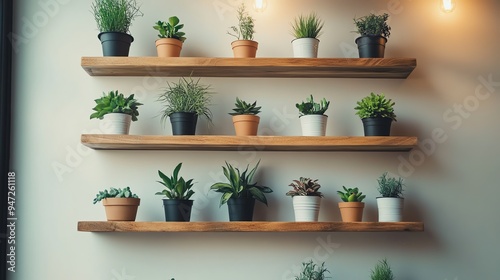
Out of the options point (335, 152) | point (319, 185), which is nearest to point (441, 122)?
point (335, 152)

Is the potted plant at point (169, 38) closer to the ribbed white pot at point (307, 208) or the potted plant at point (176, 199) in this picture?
the potted plant at point (176, 199)

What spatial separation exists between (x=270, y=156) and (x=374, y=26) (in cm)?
91

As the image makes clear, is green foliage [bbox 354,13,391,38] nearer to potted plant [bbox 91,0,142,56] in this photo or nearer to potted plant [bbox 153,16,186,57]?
potted plant [bbox 153,16,186,57]

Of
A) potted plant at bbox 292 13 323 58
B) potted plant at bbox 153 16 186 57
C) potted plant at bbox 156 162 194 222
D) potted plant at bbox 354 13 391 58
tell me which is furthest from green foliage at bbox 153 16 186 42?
potted plant at bbox 354 13 391 58

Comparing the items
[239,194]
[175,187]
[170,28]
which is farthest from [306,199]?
[170,28]

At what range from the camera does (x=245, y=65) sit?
2867 millimetres

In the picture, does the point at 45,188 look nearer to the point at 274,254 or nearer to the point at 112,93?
the point at 112,93

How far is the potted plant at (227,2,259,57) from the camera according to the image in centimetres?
292

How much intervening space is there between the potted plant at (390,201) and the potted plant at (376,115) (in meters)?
0.26

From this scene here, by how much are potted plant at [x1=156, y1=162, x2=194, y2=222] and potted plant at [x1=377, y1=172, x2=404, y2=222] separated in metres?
0.99

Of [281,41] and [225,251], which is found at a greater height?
[281,41]

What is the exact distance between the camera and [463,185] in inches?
118

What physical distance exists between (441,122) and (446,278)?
2.79 ft

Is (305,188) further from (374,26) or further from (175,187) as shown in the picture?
(374,26)
